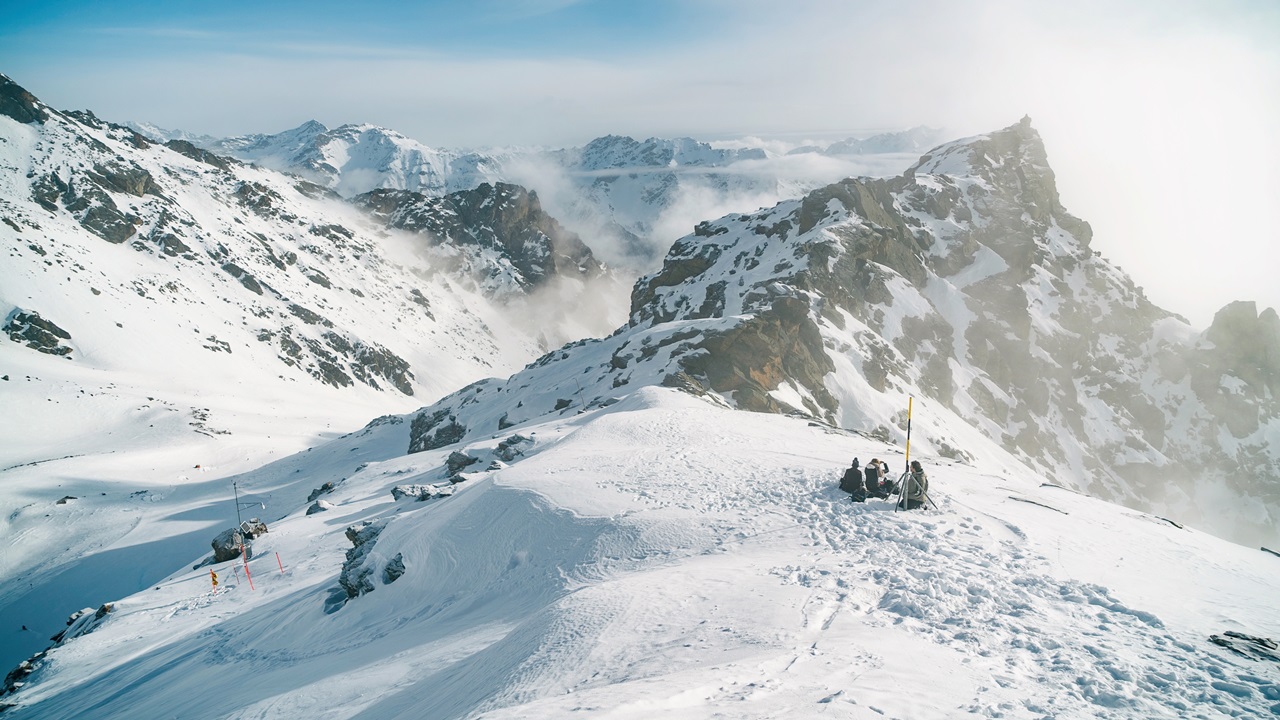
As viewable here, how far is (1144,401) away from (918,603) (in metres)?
137

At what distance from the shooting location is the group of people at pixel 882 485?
15.6 m

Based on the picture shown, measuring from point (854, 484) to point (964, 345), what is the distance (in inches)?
3724

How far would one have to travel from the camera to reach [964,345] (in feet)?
322

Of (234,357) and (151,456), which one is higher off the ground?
(234,357)

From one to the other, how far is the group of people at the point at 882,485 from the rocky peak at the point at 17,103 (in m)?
157

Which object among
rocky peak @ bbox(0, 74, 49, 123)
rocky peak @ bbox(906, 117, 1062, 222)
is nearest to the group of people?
rocky peak @ bbox(906, 117, 1062, 222)

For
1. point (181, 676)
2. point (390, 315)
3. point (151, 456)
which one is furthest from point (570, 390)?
point (390, 315)

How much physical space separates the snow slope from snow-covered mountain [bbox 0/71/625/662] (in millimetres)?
26655

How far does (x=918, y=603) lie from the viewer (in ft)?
34.2

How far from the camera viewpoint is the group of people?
15.6m

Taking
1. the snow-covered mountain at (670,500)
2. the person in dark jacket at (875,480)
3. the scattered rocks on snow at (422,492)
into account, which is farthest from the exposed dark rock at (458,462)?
the person in dark jacket at (875,480)

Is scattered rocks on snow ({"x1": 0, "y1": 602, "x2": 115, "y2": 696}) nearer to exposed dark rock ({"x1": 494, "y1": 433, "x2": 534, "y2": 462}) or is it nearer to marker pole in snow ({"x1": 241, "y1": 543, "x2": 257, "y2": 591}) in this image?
marker pole in snow ({"x1": 241, "y1": 543, "x2": 257, "y2": 591})

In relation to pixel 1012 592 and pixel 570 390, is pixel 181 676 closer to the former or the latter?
pixel 1012 592

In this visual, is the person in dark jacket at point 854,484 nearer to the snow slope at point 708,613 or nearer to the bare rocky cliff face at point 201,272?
the snow slope at point 708,613
